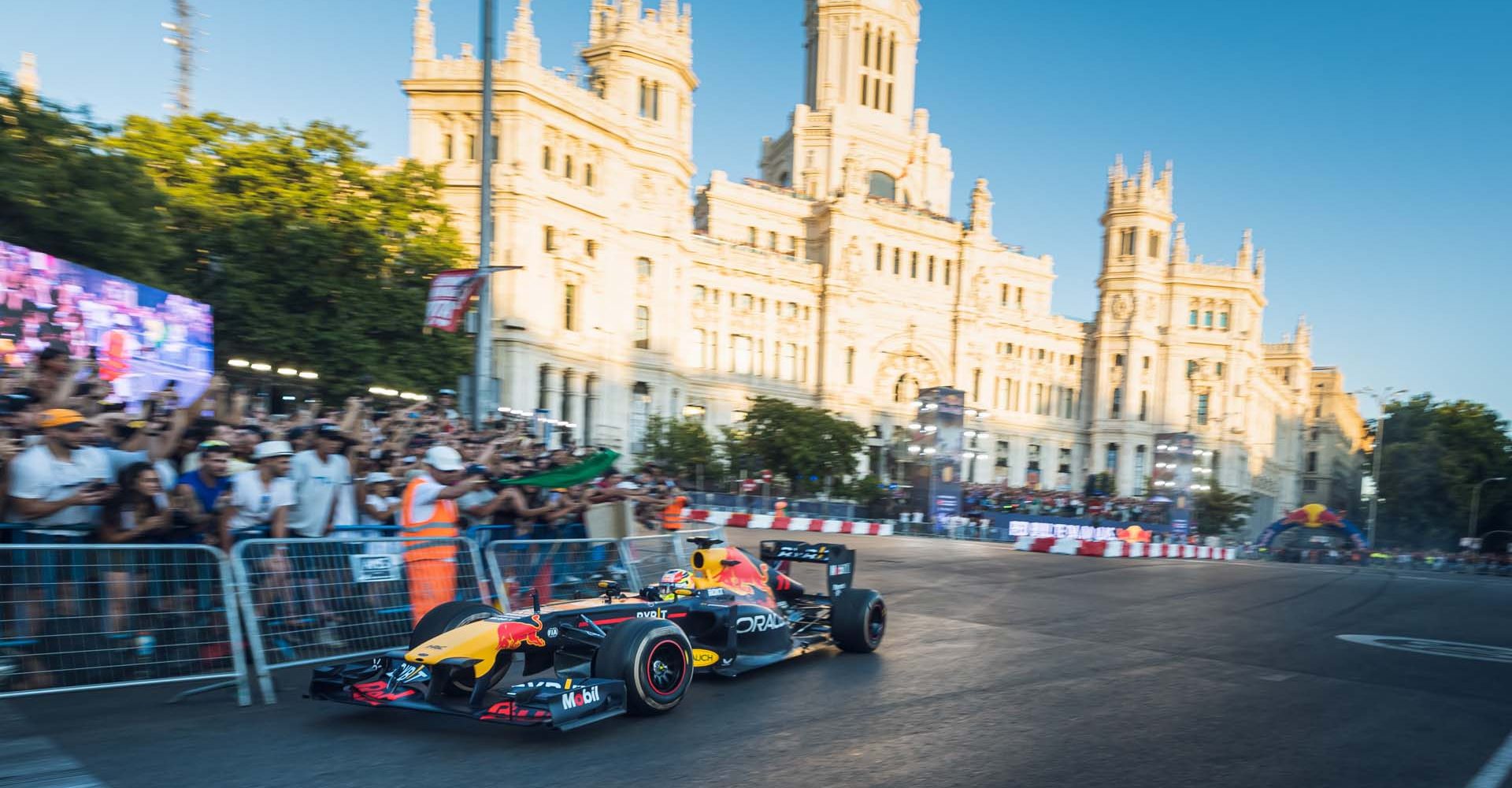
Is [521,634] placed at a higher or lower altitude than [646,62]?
lower

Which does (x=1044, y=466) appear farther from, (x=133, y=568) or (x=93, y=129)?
(x=133, y=568)

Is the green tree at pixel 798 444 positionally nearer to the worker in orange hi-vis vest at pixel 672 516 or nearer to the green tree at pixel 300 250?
the green tree at pixel 300 250

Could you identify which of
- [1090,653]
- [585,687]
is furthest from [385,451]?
[1090,653]

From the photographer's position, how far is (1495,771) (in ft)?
19.9

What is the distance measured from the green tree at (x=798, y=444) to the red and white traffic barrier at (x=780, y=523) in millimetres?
15041

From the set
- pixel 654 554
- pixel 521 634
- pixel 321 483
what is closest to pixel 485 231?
pixel 654 554

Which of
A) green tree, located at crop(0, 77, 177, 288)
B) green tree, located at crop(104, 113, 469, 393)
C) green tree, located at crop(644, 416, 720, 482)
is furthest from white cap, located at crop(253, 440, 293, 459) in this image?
green tree, located at crop(644, 416, 720, 482)

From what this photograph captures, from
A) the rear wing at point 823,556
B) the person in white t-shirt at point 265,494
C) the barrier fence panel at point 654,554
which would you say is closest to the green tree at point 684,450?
the barrier fence panel at point 654,554

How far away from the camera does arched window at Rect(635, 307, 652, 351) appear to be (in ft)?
181

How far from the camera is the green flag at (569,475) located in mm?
10597

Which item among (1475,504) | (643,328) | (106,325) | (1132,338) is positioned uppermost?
(1132,338)

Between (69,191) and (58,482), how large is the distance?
15.5 metres

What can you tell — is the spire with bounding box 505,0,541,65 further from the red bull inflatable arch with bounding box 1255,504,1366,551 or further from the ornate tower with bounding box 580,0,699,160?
the red bull inflatable arch with bounding box 1255,504,1366,551

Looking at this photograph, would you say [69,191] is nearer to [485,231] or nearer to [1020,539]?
[485,231]
